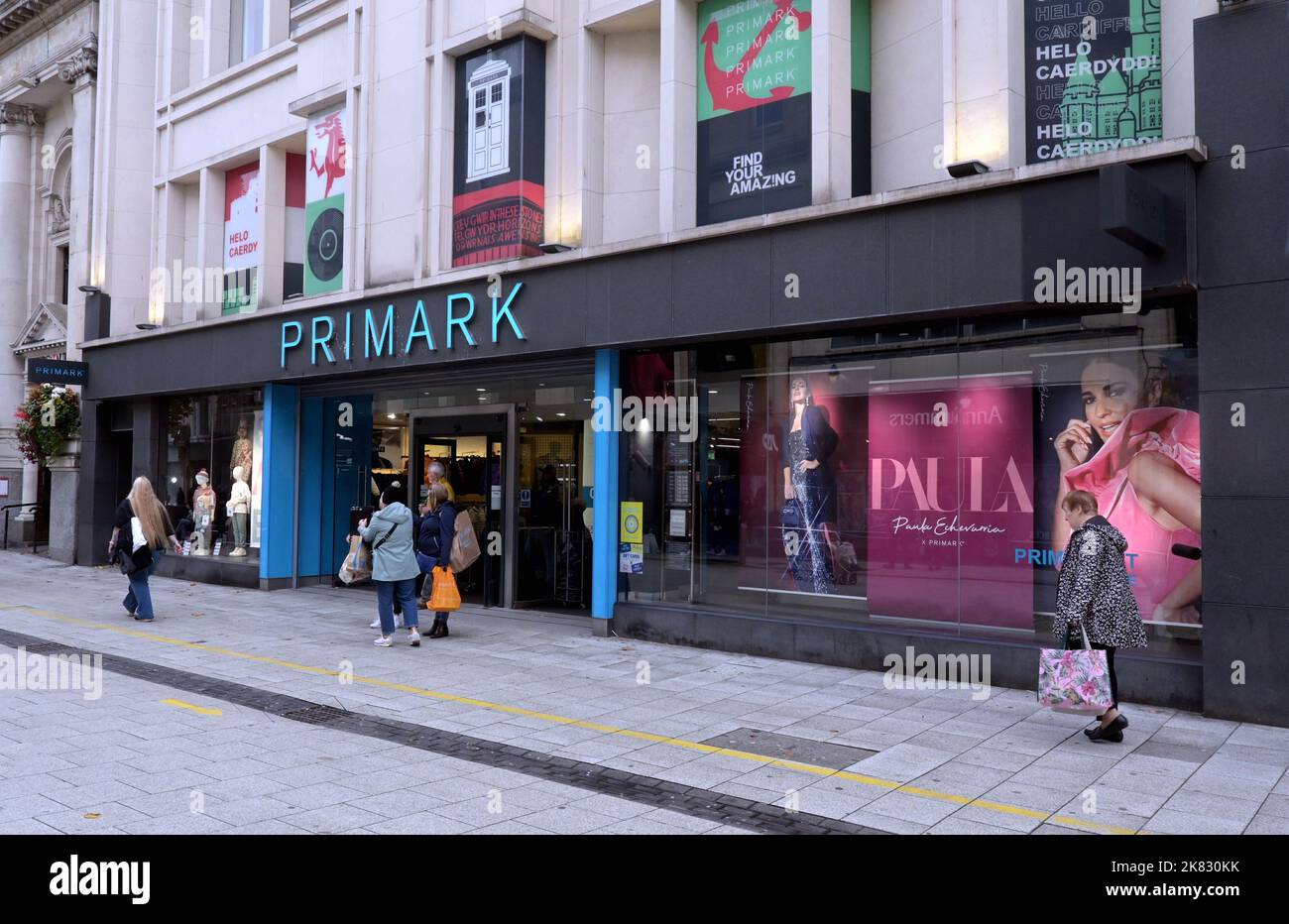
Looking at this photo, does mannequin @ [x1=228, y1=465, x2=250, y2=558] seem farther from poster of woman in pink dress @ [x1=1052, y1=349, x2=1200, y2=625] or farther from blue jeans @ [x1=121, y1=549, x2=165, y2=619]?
poster of woman in pink dress @ [x1=1052, y1=349, x2=1200, y2=625]

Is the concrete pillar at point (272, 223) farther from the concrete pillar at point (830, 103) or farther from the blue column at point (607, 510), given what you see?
the concrete pillar at point (830, 103)

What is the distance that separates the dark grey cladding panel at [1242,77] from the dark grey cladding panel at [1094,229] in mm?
488

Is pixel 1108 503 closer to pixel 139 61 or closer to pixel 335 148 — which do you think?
pixel 335 148

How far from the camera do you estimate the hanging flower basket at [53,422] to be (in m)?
20.7

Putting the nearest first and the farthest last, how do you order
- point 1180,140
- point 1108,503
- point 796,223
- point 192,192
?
point 1180,140 → point 1108,503 → point 796,223 → point 192,192

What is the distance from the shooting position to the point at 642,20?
39.1 ft

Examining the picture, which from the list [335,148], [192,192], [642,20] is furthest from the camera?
[192,192]

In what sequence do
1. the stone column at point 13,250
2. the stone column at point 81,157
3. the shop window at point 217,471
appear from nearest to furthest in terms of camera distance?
the shop window at point 217,471, the stone column at point 81,157, the stone column at point 13,250

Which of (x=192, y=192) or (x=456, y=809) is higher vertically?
(x=192, y=192)

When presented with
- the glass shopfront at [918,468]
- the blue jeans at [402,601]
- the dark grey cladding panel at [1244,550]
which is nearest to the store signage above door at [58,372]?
the blue jeans at [402,601]

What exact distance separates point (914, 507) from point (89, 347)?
693 inches

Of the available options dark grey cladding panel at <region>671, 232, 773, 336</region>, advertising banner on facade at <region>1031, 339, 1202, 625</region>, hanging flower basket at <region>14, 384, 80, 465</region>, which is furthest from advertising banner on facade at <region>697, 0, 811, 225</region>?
hanging flower basket at <region>14, 384, 80, 465</region>

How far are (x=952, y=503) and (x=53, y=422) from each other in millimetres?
19441

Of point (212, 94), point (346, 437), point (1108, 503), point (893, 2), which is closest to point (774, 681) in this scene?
point (1108, 503)
